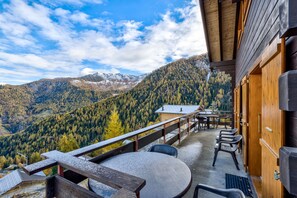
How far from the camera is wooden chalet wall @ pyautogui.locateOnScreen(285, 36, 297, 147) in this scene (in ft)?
3.14

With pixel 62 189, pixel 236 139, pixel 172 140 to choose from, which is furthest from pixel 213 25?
pixel 62 189

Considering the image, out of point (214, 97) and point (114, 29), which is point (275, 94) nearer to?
point (214, 97)

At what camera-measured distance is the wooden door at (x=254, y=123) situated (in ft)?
8.62

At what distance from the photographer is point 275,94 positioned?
1.29 meters

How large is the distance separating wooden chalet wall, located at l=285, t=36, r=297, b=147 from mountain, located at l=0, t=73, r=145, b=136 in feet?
204

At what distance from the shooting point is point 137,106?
3812 cm

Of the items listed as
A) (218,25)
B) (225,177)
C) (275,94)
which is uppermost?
(218,25)

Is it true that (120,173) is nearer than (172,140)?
Yes

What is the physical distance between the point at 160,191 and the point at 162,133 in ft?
9.13

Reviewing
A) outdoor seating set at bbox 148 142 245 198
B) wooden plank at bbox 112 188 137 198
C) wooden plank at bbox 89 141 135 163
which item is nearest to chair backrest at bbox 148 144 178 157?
outdoor seating set at bbox 148 142 245 198

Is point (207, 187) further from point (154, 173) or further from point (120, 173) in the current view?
point (120, 173)

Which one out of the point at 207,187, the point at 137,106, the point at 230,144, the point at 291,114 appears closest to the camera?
the point at 291,114

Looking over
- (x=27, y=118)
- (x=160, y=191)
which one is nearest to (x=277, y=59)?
(x=160, y=191)

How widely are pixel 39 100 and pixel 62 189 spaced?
76754 mm
